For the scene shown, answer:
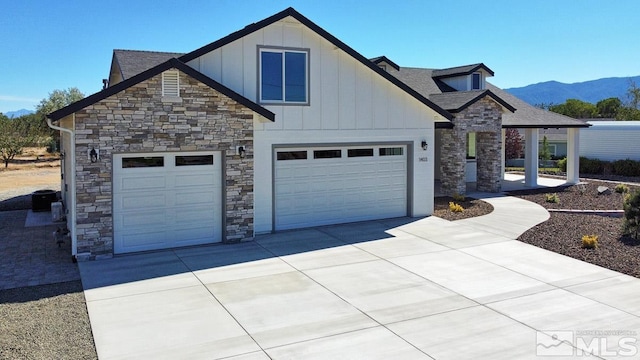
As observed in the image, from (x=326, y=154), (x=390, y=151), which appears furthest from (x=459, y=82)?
(x=326, y=154)

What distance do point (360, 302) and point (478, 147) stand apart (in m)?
15.3

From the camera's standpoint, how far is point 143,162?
451 inches

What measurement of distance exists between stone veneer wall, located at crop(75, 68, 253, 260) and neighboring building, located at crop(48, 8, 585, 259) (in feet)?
0.08

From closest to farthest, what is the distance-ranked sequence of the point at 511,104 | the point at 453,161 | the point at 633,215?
the point at 633,215 < the point at 453,161 < the point at 511,104

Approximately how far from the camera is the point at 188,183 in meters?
12.0

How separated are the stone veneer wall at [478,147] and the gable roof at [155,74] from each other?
9916mm

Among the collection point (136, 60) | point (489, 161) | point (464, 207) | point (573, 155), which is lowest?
point (464, 207)

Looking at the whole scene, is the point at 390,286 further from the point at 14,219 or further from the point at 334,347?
the point at 14,219

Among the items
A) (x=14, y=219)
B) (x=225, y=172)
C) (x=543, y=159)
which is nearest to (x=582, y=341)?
(x=225, y=172)

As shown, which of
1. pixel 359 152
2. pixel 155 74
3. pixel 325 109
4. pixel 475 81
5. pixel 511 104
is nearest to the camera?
pixel 155 74

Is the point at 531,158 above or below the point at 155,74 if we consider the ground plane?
below

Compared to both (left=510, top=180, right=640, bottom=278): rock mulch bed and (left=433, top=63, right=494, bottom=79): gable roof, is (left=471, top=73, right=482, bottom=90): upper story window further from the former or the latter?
(left=510, top=180, right=640, bottom=278): rock mulch bed

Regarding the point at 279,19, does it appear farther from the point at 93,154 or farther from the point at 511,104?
the point at 511,104

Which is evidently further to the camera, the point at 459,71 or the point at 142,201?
the point at 459,71
